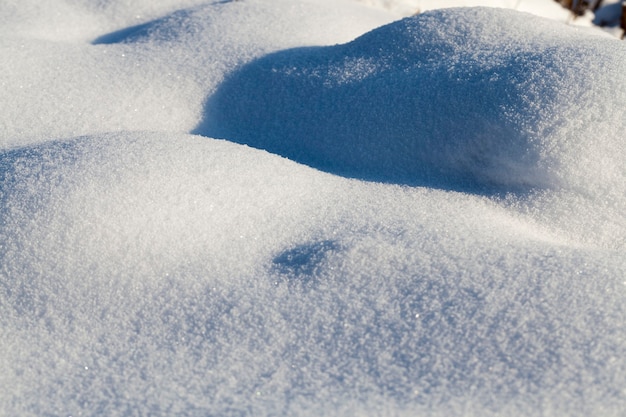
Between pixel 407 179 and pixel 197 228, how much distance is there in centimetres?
51

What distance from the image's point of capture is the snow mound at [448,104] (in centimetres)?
139

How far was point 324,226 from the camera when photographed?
4.34 ft

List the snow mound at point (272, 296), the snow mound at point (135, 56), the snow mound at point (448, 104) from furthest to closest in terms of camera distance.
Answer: the snow mound at point (135, 56) → the snow mound at point (448, 104) → the snow mound at point (272, 296)

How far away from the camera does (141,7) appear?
8.30 feet

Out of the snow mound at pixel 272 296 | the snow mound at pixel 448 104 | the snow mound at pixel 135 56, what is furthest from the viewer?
the snow mound at pixel 135 56

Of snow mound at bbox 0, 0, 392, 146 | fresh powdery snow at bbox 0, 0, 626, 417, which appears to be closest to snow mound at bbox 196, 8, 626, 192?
fresh powdery snow at bbox 0, 0, 626, 417

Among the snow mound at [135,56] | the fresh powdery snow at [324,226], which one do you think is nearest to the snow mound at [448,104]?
the fresh powdery snow at [324,226]

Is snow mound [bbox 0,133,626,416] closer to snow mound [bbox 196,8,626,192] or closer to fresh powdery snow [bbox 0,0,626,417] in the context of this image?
fresh powdery snow [bbox 0,0,626,417]

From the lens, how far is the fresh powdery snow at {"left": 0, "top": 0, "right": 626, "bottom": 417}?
3.27 feet

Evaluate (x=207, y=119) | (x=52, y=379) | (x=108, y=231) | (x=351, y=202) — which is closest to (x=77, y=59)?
(x=207, y=119)

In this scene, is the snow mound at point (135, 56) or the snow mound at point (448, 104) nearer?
the snow mound at point (448, 104)

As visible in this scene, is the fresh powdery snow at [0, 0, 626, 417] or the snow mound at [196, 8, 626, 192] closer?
the fresh powdery snow at [0, 0, 626, 417]

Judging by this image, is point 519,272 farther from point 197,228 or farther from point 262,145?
point 262,145

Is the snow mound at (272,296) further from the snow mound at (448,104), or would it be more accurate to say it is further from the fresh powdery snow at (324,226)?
the snow mound at (448,104)
